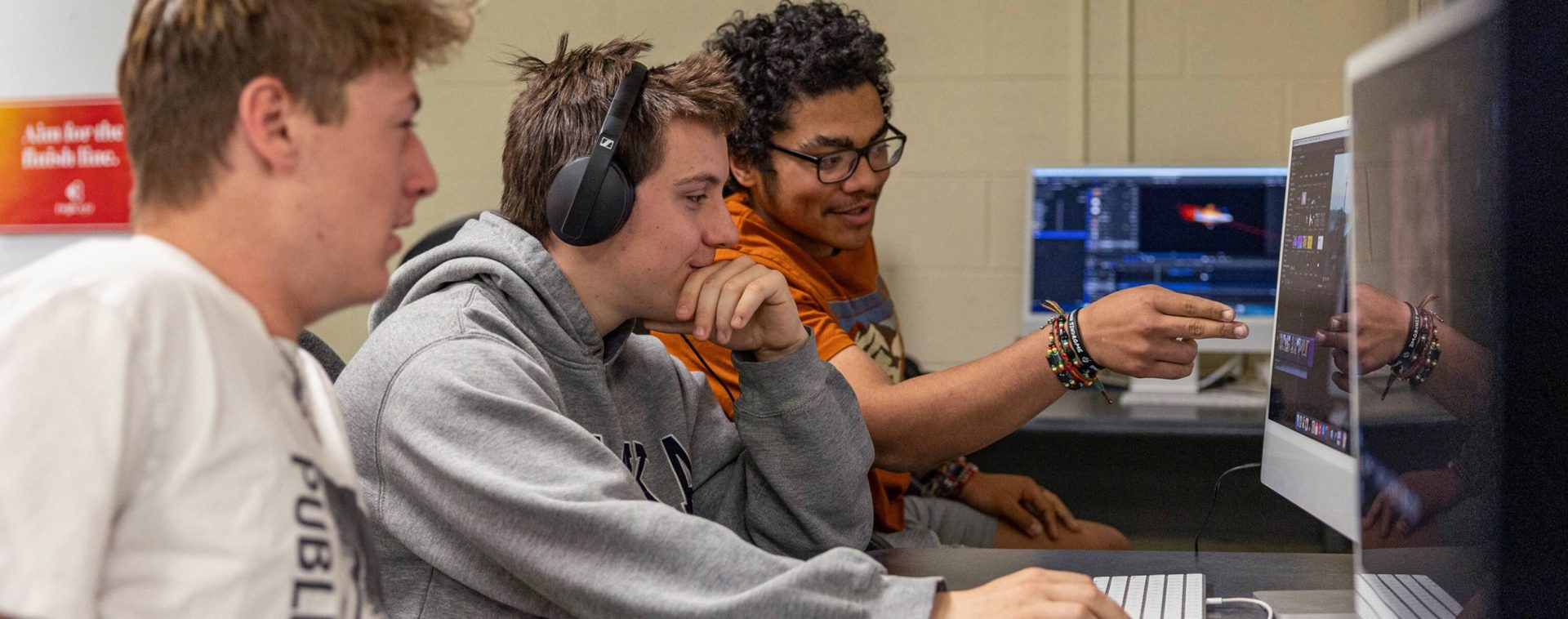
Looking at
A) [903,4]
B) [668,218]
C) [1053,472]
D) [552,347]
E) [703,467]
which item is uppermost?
[903,4]

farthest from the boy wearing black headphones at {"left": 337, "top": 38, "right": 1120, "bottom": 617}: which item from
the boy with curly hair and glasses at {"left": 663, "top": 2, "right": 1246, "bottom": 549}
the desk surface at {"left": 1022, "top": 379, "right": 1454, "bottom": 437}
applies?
the desk surface at {"left": 1022, "top": 379, "right": 1454, "bottom": 437}

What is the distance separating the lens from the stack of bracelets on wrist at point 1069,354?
127cm

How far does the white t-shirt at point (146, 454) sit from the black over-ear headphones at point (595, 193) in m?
0.50

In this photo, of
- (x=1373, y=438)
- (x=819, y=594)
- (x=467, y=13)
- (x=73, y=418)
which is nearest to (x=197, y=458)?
(x=73, y=418)

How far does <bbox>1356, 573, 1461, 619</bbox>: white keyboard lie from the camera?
0.74 metres

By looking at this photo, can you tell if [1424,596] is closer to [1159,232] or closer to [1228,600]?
[1228,600]

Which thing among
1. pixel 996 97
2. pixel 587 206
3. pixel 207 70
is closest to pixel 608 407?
pixel 587 206

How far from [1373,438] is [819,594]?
0.36m

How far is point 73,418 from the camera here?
46 centimetres

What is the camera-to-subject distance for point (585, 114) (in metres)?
1.08

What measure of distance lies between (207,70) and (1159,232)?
2229mm

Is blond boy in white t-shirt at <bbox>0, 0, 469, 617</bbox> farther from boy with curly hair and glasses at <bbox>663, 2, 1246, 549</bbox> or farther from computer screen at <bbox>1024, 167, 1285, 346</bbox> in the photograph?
computer screen at <bbox>1024, 167, 1285, 346</bbox>

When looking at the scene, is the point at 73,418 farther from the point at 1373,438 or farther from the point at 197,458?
the point at 1373,438

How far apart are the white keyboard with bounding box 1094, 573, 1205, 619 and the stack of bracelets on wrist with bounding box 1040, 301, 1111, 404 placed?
0.23m
